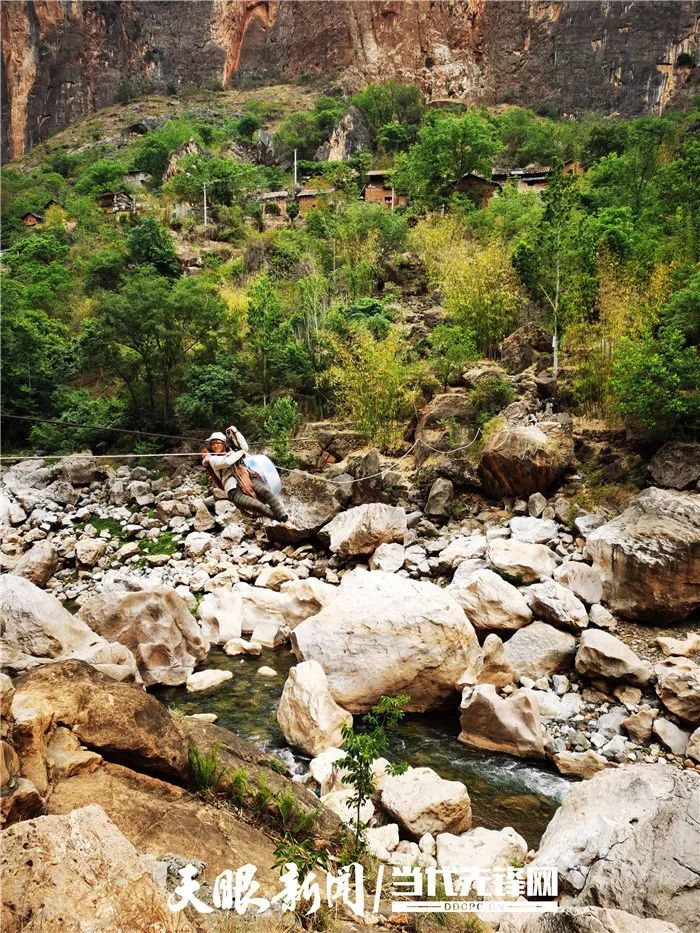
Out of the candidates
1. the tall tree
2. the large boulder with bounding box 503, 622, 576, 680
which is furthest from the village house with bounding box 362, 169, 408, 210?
the large boulder with bounding box 503, 622, 576, 680

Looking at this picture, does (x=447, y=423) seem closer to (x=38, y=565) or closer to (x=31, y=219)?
(x=38, y=565)

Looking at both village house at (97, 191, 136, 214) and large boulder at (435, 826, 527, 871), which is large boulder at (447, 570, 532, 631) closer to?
large boulder at (435, 826, 527, 871)

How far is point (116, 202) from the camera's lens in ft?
120

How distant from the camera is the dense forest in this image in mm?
13711

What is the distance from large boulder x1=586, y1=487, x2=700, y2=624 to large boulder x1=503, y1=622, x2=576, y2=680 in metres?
1.51

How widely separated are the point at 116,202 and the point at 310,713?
38140mm

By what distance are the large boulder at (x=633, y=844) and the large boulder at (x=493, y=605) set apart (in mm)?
3654

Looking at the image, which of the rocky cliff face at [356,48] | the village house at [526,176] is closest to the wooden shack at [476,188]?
the village house at [526,176]

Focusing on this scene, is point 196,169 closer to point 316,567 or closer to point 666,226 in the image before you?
point 666,226

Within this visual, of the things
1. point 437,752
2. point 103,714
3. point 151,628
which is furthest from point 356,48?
point 103,714

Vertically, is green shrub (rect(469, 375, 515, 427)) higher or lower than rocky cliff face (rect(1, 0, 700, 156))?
lower

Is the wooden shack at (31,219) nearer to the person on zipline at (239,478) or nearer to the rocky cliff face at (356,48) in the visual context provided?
the rocky cliff face at (356,48)

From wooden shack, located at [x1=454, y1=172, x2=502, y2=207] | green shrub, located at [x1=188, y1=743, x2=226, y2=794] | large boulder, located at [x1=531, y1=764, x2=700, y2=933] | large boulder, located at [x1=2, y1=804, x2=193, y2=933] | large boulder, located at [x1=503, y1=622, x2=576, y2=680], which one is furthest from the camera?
wooden shack, located at [x1=454, y1=172, x2=502, y2=207]

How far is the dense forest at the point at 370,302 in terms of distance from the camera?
13.7 metres
